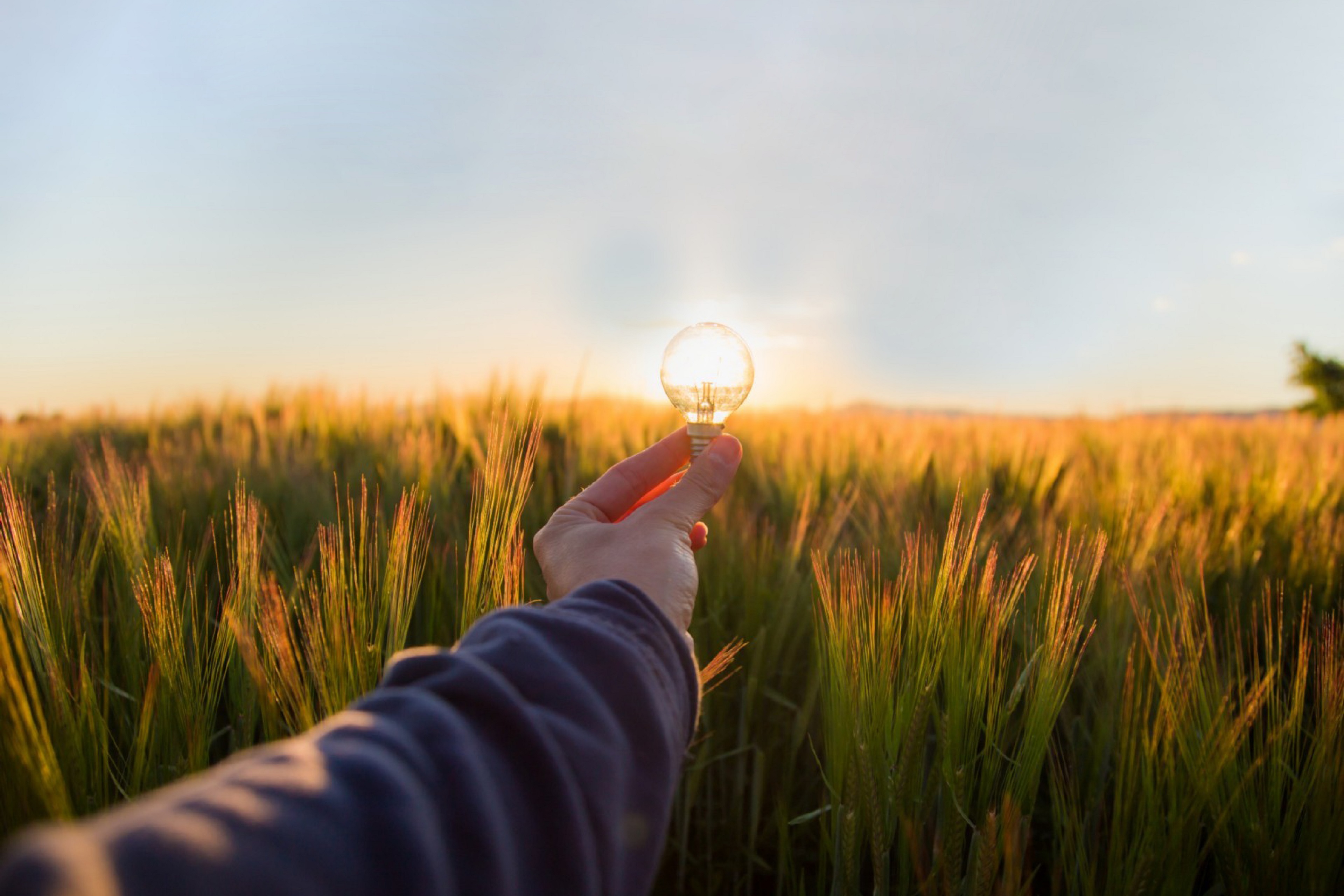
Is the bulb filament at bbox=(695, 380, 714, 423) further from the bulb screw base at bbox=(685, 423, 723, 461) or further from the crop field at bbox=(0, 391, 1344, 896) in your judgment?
the crop field at bbox=(0, 391, 1344, 896)

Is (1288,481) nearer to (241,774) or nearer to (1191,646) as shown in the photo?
(1191,646)

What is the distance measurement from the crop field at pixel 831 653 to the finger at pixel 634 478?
0.35 feet

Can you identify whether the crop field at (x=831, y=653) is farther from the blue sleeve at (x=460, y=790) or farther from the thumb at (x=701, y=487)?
the blue sleeve at (x=460, y=790)

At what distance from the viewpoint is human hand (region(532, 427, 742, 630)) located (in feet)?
2.72

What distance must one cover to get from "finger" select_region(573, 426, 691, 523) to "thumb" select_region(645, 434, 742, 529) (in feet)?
0.36

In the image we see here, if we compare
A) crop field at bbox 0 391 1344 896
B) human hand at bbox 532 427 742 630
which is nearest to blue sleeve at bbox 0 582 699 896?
human hand at bbox 532 427 742 630

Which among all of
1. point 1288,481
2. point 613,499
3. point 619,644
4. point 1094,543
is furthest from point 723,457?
point 1288,481

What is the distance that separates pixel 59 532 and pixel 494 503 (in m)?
1.65

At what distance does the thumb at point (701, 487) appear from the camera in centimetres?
91

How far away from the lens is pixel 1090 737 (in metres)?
1.37

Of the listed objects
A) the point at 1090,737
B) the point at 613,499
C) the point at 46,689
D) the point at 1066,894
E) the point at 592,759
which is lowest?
the point at 1066,894

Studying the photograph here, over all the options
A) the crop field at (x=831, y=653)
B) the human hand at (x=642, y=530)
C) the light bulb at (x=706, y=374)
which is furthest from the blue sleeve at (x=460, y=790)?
the light bulb at (x=706, y=374)

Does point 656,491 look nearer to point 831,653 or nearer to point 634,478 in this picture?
point 634,478

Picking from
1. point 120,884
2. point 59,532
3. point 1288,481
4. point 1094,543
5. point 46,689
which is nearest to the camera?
point 120,884
